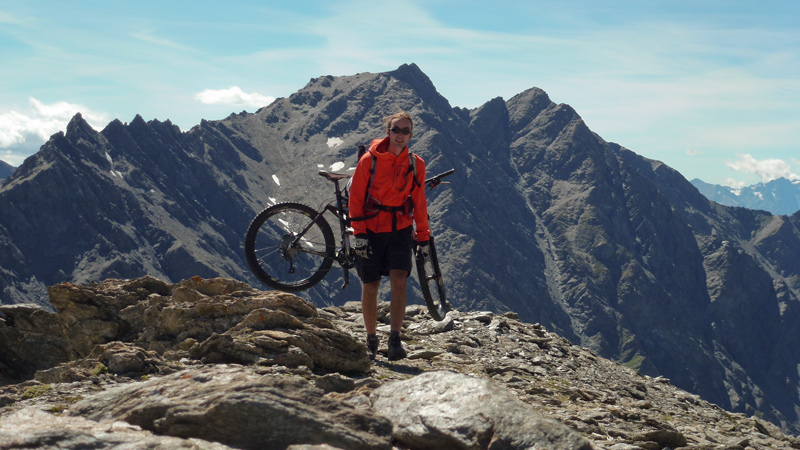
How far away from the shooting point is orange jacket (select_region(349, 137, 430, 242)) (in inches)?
461

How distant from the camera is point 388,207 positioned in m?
11.8

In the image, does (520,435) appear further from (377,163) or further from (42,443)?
(377,163)

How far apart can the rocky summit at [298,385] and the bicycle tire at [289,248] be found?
986 millimetres

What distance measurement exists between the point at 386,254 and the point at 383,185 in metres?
1.25

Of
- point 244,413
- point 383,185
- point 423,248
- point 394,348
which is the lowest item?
point 394,348

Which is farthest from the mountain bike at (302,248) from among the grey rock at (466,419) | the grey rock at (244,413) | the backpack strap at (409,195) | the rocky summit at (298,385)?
the grey rock at (244,413)

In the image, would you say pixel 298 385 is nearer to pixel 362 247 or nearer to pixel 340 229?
pixel 362 247

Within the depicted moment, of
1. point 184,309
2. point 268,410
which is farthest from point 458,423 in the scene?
point 184,309

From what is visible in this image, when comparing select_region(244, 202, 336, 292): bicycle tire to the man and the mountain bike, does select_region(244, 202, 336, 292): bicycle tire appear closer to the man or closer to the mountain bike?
the mountain bike

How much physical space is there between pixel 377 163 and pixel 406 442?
228 inches

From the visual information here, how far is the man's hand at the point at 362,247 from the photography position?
1173 cm

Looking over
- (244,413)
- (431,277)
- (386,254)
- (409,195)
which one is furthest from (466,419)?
(431,277)

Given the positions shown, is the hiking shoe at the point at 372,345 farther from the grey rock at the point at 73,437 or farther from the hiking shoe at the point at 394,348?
the grey rock at the point at 73,437

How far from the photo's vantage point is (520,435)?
679cm
